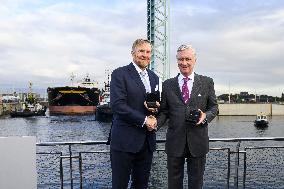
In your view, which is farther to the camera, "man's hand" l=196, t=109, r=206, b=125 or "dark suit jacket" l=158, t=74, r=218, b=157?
"dark suit jacket" l=158, t=74, r=218, b=157

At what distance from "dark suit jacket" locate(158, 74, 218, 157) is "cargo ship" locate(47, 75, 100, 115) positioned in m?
81.1

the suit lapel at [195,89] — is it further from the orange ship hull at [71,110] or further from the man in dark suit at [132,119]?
the orange ship hull at [71,110]

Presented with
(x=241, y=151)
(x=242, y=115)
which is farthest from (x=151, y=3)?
(x=241, y=151)

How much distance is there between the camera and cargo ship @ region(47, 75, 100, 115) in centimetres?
8544

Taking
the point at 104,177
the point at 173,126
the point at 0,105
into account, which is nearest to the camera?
the point at 173,126

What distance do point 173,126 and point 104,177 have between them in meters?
4.02

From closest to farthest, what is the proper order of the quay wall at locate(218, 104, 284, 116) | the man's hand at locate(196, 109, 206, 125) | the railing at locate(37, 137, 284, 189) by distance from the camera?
the man's hand at locate(196, 109, 206, 125) → the railing at locate(37, 137, 284, 189) → the quay wall at locate(218, 104, 284, 116)

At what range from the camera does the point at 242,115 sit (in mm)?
117438

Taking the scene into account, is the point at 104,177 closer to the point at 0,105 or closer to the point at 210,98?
the point at 210,98

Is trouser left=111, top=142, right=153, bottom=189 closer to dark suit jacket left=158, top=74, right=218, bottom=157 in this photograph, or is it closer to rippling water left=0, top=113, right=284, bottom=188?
dark suit jacket left=158, top=74, right=218, bottom=157

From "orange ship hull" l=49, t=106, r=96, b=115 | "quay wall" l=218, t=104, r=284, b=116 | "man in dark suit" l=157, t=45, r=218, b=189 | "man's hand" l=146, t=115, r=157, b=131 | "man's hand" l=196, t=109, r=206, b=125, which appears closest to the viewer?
"man's hand" l=146, t=115, r=157, b=131

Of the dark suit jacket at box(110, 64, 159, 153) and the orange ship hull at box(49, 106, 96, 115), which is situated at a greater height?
the dark suit jacket at box(110, 64, 159, 153)

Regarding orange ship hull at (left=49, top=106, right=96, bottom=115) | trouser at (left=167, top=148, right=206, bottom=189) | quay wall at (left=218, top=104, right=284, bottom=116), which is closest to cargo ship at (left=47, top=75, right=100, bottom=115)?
orange ship hull at (left=49, top=106, right=96, bottom=115)

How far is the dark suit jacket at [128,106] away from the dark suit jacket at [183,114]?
27cm
